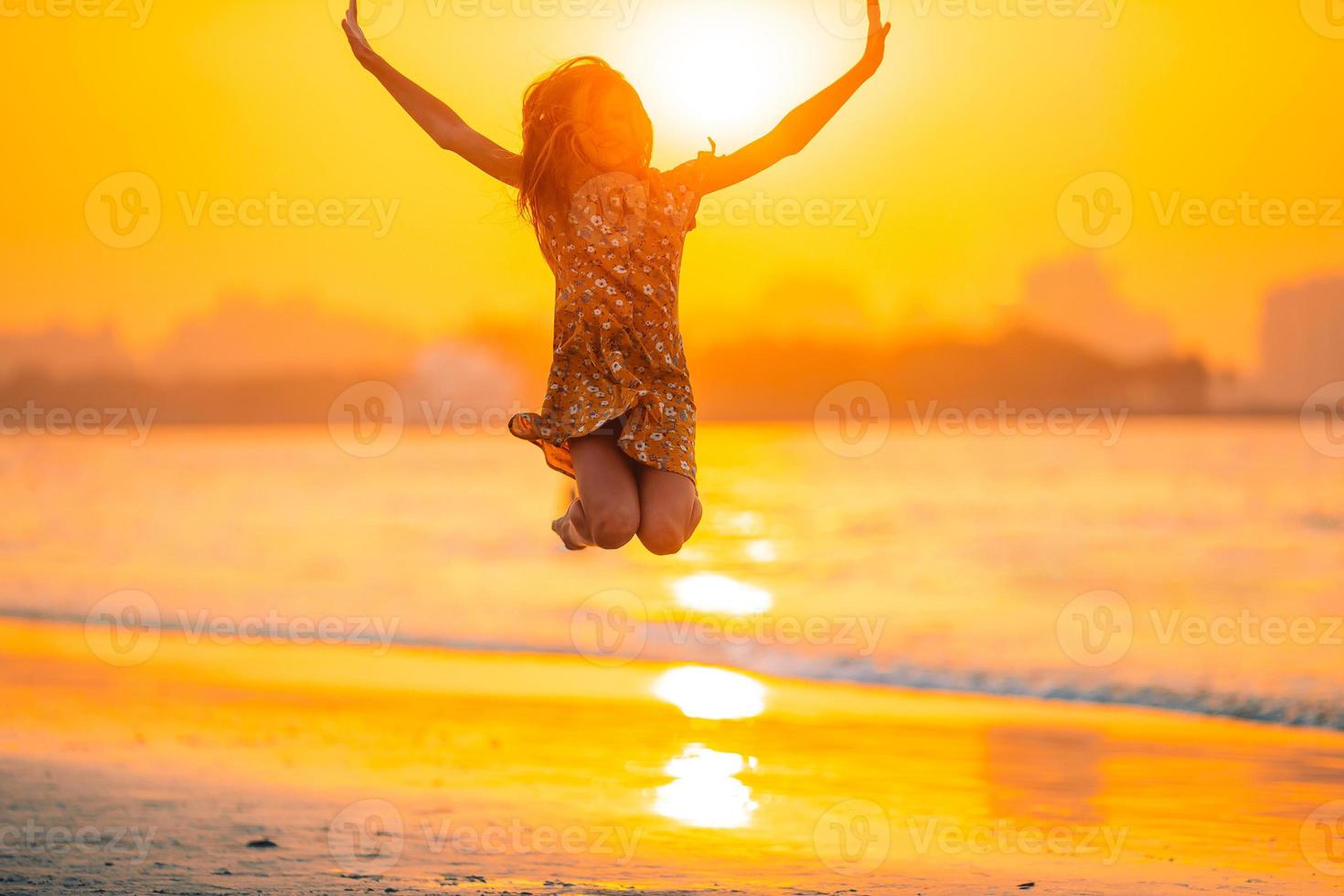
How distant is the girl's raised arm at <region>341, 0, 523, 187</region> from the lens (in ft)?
20.6

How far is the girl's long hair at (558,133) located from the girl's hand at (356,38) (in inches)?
25.9

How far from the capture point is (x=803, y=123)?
6.11 metres

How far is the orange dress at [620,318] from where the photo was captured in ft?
20.3

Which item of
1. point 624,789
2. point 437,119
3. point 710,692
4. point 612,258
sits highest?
point 437,119

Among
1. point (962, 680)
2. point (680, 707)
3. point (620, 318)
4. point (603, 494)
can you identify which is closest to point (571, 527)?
point (603, 494)

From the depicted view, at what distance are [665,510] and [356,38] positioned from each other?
2.30 meters

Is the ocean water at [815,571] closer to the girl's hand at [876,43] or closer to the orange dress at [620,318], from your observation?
the orange dress at [620,318]

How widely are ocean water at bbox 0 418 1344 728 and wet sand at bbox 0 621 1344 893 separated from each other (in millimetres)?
1720

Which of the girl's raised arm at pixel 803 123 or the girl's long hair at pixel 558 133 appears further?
the girl's long hair at pixel 558 133

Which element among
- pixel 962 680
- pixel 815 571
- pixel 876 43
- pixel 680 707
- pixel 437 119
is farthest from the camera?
pixel 815 571

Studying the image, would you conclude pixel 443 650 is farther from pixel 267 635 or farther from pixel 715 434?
pixel 715 434

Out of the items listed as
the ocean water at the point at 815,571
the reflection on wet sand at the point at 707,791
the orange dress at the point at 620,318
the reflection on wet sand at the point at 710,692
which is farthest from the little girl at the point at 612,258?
the reflection on wet sand at the point at 710,692

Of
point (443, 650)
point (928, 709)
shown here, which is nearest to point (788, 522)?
point (443, 650)

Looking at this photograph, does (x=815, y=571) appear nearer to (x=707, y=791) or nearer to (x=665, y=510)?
(x=707, y=791)
